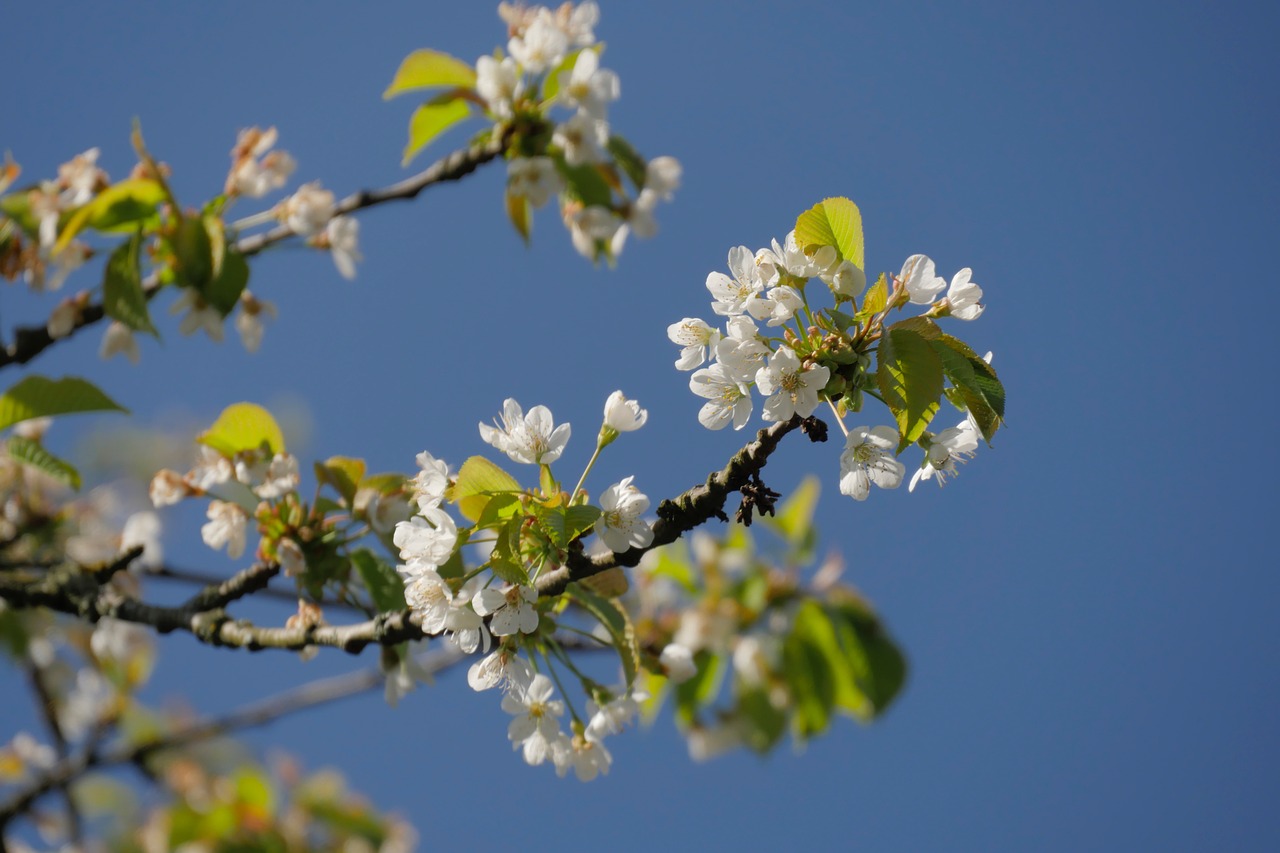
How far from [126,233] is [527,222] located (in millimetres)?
1117

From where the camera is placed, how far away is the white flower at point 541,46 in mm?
2562

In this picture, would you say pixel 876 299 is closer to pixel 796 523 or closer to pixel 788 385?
pixel 788 385

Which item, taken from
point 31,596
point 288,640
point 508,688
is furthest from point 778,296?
point 31,596

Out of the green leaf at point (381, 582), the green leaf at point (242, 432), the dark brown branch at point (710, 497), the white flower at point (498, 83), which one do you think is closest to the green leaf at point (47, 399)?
the green leaf at point (242, 432)

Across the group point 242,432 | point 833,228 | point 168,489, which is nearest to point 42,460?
point 168,489

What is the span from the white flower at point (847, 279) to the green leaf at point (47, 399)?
5.83ft

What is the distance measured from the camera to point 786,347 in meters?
1.81

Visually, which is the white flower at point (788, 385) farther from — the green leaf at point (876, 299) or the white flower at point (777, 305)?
the green leaf at point (876, 299)

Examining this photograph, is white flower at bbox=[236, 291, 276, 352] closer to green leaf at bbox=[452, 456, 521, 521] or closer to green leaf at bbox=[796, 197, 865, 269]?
green leaf at bbox=[452, 456, 521, 521]

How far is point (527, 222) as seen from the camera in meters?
2.92

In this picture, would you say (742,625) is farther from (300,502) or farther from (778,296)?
(778,296)

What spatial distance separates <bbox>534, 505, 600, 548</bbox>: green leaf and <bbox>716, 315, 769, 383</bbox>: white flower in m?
0.39

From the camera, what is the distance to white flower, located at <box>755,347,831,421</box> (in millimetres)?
1763

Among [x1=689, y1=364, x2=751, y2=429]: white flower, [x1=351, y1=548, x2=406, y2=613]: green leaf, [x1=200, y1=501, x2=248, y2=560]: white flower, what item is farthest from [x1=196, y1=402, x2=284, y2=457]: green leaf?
[x1=689, y1=364, x2=751, y2=429]: white flower
